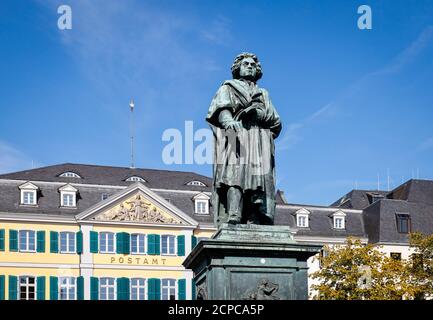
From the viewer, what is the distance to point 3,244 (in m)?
53.4

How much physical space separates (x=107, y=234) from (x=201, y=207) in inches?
281

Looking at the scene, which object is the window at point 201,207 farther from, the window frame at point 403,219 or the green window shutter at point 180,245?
the window frame at point 403,219

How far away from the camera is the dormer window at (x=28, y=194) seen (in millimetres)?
55469

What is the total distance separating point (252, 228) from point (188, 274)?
47136 mm

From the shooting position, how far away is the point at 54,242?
54.4m

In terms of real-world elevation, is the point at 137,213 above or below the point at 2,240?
above

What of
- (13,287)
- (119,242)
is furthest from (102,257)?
(13,287)

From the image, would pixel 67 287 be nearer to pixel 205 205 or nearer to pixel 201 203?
pixel 201 203

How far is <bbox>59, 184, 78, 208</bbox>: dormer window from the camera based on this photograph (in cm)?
5638

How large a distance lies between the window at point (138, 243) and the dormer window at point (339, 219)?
13994mm

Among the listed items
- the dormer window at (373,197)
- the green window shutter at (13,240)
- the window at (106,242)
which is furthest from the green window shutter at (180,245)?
the dormer window at (373,197)

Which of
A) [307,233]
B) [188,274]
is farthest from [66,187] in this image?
[307,233]
